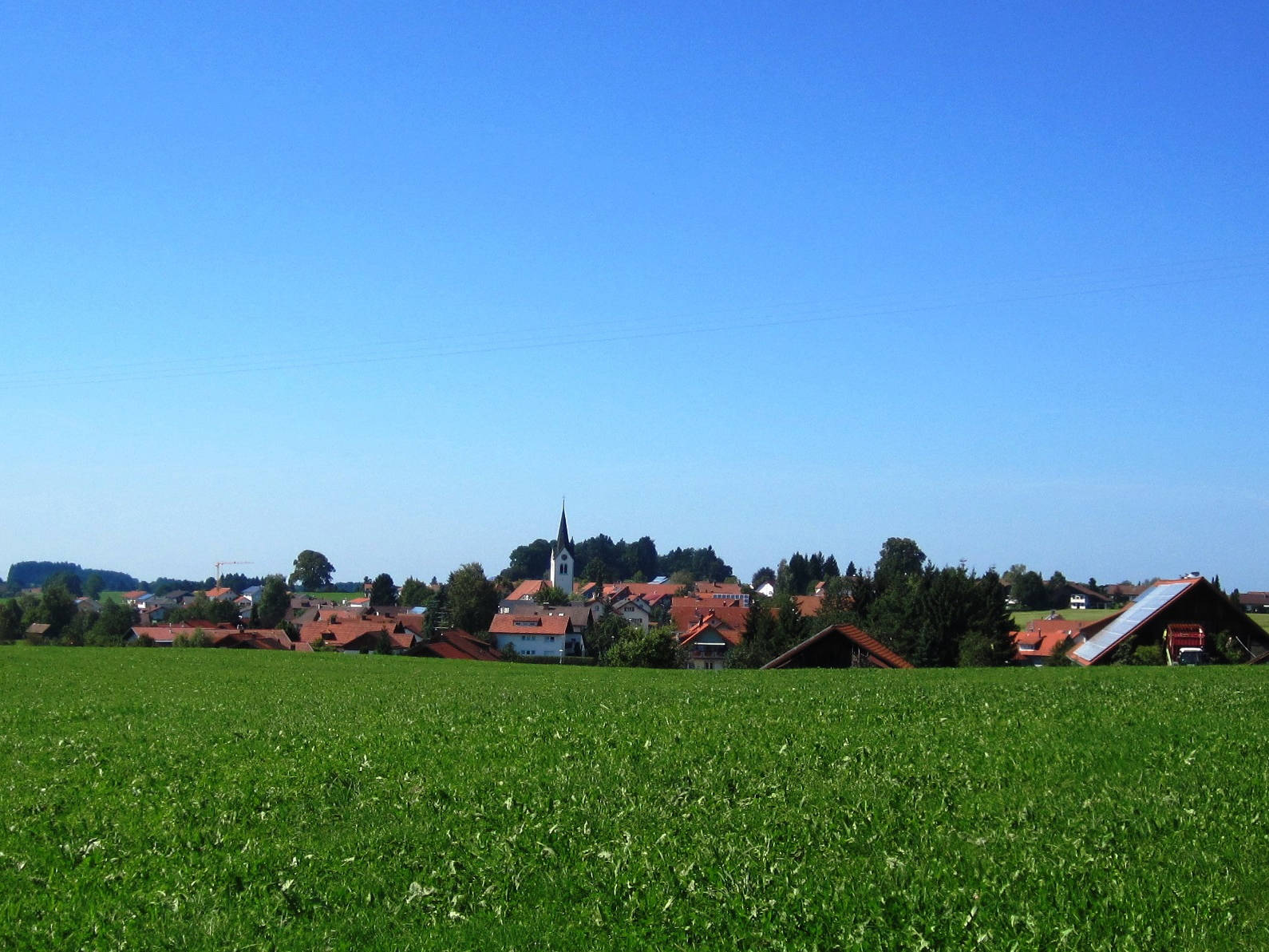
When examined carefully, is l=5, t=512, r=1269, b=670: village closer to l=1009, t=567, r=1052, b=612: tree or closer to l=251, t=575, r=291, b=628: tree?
l=251, t=575, r=291, b=628: tree

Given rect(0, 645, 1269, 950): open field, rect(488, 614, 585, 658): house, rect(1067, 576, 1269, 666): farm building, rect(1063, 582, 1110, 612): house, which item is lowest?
rect(488, 614, 585, 658): house

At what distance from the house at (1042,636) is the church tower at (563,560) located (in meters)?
94.4

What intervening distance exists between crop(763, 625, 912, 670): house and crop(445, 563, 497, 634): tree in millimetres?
86028

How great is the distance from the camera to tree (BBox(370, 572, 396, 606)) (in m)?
172

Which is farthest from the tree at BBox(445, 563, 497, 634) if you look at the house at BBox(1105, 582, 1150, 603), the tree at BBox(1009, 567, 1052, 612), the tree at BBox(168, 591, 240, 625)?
the house at BBox(1105, 582, 1150, 603)

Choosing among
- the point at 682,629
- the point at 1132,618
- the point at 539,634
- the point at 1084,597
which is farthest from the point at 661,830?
the point at 1084,597

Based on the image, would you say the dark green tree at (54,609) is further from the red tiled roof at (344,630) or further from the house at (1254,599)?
the house at (1254,599)

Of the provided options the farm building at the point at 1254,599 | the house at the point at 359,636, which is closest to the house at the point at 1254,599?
the farm building at the point at 1254,599

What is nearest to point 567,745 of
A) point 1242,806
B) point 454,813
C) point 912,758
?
point 454,813

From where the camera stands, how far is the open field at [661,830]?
7.55 m

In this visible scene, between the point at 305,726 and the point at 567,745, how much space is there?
209 inches

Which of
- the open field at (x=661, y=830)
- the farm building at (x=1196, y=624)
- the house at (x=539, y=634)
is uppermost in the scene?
the farm building at (x=1196, y=624)

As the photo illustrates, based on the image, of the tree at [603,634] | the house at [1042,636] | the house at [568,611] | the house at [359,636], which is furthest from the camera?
the house at [568,611]

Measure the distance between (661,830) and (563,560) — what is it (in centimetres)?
17906
